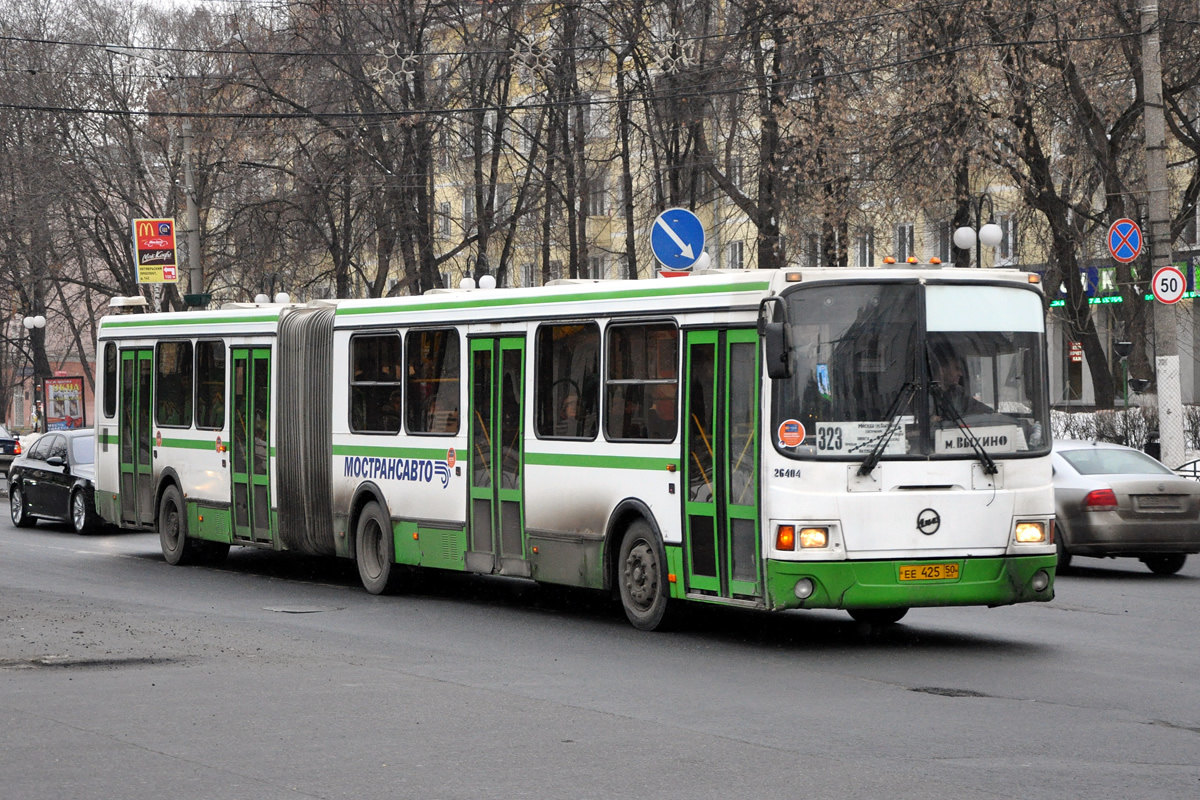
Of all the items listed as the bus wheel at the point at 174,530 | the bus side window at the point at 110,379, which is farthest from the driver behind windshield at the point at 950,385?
the bus side window at the point at 110,379

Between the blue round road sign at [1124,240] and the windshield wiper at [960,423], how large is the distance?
15.1 meters

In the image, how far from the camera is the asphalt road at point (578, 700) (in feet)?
25.1

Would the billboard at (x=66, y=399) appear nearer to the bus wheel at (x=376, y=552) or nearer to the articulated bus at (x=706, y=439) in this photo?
the articulated bus at (x=706, y=439)

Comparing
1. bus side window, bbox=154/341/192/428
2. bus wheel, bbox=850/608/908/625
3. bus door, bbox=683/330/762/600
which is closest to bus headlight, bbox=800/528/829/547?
bus door, bbox=683/330/762/600

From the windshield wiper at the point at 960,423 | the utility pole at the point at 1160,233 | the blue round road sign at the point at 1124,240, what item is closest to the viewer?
the windshield wiper at the point at 960,423

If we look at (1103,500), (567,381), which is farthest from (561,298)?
(1103,500)

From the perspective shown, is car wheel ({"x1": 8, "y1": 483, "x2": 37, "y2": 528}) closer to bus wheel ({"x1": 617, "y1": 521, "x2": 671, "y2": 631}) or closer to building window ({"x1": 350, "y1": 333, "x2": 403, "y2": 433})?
building window ({"x1": 350, "y1": 333, "x2": 403, "y2": 433})

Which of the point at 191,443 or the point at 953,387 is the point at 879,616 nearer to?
the point at 953,387

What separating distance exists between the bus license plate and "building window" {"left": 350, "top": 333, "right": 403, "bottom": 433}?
5.97 m

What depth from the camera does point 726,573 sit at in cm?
1234


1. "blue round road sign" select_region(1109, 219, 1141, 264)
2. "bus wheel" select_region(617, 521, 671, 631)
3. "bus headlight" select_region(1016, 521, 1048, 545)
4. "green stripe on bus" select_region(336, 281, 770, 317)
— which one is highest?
"blue round road sign" select_region(1109, 219, 1141, 264)

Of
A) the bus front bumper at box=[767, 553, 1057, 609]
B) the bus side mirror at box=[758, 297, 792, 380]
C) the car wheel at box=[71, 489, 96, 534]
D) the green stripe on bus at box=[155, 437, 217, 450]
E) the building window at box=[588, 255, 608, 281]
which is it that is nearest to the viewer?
the bus side mirror at box=[758, 297, 792, 380]

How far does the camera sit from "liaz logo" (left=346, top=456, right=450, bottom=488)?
15.7m

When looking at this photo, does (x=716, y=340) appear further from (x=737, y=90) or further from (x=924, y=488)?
(x=737, y=90)
